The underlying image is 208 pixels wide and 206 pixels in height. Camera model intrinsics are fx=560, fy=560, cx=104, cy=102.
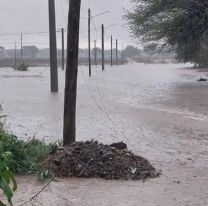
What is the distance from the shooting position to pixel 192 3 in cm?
3350

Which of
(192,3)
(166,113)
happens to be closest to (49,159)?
(166,113)

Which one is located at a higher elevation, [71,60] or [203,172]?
[71,60]

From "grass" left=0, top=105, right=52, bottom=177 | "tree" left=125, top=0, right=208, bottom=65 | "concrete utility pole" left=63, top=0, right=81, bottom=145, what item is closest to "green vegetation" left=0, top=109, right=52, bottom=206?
"grass" left=0, top=105, right=52, bottom=177

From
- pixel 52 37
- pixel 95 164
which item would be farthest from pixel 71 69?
pixel 52 37

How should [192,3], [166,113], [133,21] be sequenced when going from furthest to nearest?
1. [133,21]
2. [192,3]
3. [166,113]

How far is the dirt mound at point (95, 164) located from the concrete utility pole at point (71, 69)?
0.90m

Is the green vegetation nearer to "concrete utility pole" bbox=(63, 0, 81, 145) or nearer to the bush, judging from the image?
the bush

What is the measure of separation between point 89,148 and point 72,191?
3.89 ft

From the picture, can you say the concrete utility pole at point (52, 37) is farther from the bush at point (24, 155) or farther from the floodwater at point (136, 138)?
the bush at point (24, 155)

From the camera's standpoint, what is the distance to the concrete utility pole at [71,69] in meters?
8.86

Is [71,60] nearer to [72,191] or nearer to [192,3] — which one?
[72,191]

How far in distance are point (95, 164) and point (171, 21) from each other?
25.8 metres

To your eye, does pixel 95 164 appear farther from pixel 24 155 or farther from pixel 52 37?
pixel 52 37

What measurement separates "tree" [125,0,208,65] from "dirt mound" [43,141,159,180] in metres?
25.2
